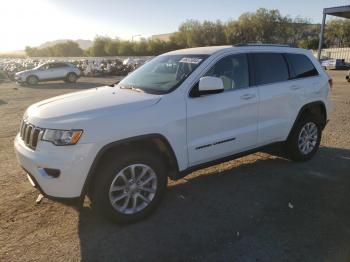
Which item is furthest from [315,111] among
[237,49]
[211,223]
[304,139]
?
[211,223]

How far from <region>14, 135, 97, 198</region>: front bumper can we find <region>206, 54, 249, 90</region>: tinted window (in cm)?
183

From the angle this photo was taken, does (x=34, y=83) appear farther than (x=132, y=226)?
Yes

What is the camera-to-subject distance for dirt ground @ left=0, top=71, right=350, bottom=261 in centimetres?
336

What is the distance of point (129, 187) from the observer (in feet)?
12.4

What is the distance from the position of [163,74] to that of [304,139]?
2660 mm

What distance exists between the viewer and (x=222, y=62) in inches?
177

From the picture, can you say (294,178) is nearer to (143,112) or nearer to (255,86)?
(255,86)

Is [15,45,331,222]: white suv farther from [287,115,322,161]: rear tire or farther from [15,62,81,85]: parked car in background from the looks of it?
[15,62,81,85]: parked car in background

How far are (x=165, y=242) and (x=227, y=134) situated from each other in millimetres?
1583

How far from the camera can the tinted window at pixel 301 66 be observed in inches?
213

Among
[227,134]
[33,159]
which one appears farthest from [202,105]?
[33,159]

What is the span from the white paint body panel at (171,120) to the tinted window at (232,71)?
0.26 ft

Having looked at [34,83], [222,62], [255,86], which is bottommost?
[34,83]

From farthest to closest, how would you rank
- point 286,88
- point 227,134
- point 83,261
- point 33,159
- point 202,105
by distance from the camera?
1. point 286,88
2. point 227,134
3. point 202,105
4. point 33,159
5. point 83,261
